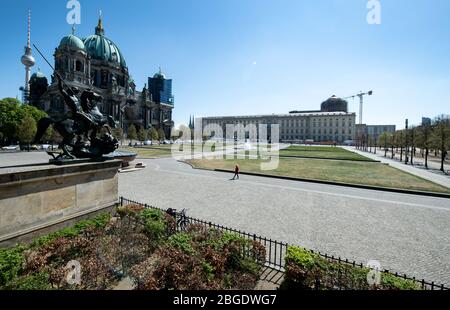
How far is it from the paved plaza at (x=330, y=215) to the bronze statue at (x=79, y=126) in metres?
4.64

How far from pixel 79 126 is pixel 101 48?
106777 millimetres

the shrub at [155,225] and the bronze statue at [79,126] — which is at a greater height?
the bronze statue at [79,126]

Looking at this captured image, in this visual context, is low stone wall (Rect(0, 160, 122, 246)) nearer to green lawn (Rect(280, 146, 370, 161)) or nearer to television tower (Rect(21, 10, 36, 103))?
green lawn (Rect(280, 146, 370, 161))

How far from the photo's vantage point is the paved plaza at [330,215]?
26.7 feet

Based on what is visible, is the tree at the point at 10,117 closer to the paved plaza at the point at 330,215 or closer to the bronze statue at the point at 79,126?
the paved plaza at the point at 330,215

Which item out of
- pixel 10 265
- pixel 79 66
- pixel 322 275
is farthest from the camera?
pixel 79 66

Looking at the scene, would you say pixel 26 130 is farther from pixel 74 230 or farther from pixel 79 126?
pixel 74 230

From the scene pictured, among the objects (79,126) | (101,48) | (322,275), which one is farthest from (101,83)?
(322,275)

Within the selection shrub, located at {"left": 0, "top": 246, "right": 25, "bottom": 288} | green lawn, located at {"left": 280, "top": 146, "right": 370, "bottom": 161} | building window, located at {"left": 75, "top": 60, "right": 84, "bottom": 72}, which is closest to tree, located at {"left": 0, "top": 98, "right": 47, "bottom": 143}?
building window, located at {"left": 75, "top": 60, "right": 84, "bottom": 72}

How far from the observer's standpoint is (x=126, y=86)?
104500mm

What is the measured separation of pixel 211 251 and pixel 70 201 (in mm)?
6114

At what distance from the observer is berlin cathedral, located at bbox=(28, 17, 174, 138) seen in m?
76.9

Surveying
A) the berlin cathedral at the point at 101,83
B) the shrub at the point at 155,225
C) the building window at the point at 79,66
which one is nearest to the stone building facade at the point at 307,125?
the berlin cathedral at the point at 101,83

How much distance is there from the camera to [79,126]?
10039mm
